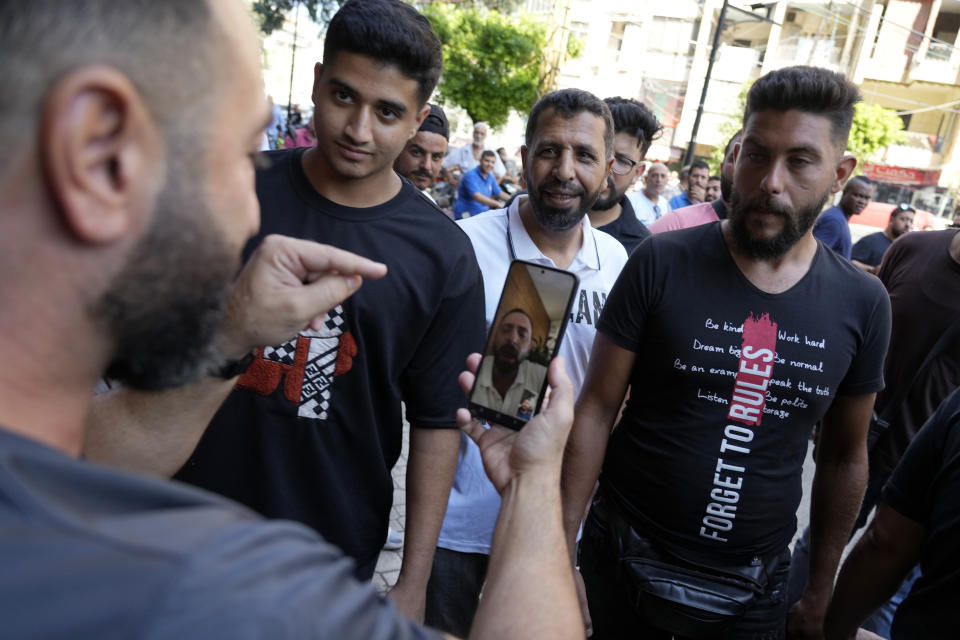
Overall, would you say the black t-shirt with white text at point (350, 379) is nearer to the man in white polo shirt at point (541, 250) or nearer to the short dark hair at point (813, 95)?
the man in white polo shirt at point (541, 250)

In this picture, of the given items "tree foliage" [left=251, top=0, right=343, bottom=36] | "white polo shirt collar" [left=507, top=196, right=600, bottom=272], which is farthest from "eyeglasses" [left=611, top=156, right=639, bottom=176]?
"tree foliage" [left=251, top=0, right=343, bottom=36]

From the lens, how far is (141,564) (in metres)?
0.60

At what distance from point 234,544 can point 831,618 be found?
82.6 inches

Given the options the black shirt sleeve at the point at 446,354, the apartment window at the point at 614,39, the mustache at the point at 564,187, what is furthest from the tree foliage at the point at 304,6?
the apartment window at the point at 614,39

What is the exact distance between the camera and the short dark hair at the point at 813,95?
2279 millimetres

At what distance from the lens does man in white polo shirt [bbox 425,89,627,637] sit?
259cm

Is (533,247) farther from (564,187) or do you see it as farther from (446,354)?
(446,354)

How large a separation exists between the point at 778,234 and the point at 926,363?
1.95 metres

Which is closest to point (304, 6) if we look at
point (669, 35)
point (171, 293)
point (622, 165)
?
point (622, 165)

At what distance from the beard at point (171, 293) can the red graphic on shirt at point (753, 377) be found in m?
1.71

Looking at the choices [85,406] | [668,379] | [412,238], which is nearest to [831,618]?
[668,379]

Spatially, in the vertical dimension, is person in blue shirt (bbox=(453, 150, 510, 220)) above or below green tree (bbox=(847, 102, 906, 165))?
below

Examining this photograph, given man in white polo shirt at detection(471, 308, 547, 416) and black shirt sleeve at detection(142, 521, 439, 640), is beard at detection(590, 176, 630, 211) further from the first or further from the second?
black shirt sleeve at detection(142, 521, 439, 640)

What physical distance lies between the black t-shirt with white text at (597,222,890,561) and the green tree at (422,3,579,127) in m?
23.3
